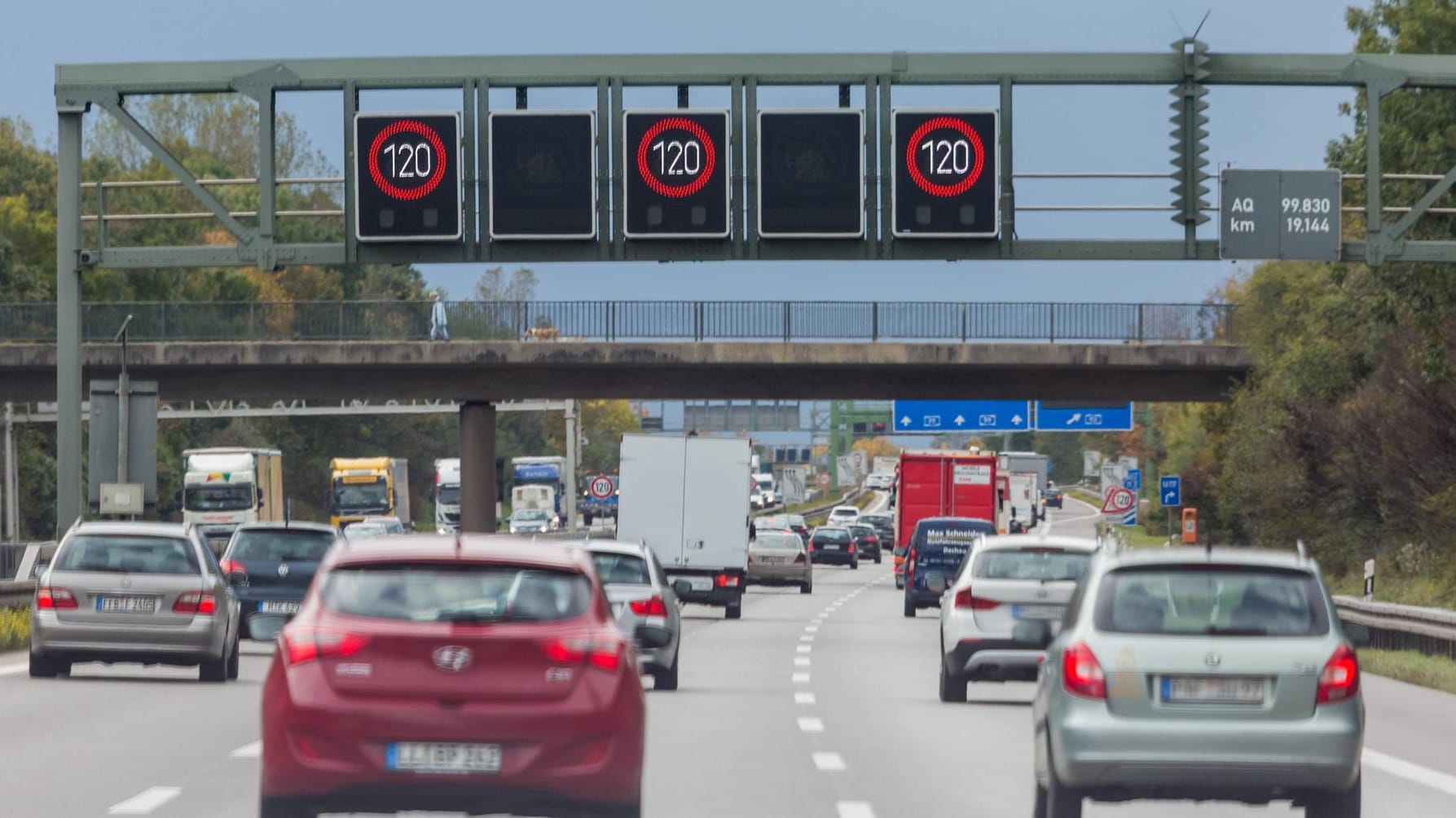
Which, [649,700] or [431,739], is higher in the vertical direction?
[431,739]

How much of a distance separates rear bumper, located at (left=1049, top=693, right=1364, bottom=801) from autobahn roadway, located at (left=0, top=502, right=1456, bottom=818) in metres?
1.57

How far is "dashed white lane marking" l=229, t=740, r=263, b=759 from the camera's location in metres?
15.2

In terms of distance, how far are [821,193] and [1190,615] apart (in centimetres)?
1728

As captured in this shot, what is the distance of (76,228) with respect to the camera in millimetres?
29203

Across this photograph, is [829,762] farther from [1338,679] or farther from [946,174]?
[946,174]

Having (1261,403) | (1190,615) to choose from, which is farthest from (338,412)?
(1190,615)

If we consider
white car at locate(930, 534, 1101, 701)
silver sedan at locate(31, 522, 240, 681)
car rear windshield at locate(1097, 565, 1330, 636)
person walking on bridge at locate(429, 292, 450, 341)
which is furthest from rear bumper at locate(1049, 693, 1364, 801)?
person walking on bridge at locate(429, 292, 450, 341)

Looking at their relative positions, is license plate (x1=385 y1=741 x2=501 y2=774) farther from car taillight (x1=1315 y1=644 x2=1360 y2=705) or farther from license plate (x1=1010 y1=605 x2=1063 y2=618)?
license plate (x1=1010 y1=605 x2=1063 y2=618)

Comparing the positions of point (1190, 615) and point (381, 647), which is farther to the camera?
point (1190, 615)

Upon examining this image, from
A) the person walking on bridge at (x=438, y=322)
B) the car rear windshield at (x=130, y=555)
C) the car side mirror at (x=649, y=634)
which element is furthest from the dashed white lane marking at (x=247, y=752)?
the person walking on bridge at (x=438, y=322)

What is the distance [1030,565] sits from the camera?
21.0 m

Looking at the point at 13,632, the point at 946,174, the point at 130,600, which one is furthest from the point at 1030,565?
the point at 13,632

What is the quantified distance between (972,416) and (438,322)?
30517 millimetres

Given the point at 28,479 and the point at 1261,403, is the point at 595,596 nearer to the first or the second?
the point at 1261,403
